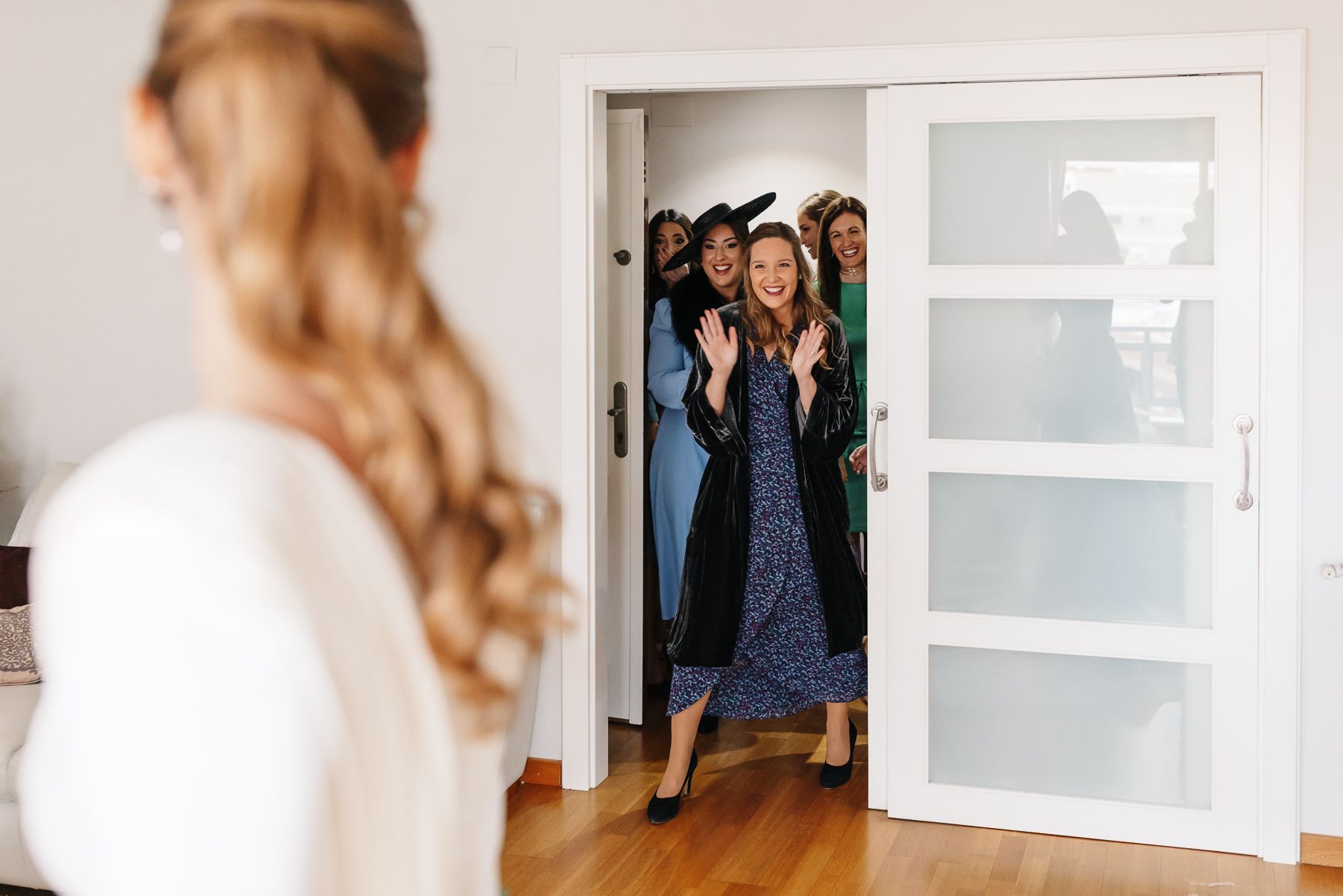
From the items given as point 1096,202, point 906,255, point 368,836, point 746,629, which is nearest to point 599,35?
point 906,255

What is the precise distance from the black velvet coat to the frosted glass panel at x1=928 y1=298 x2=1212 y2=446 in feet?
1.01

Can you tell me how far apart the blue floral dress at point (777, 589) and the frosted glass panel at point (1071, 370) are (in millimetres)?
441

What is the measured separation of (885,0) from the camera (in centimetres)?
312

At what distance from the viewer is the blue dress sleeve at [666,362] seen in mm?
3859

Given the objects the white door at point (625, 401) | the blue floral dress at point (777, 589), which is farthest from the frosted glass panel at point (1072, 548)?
the white door at point (625, 401)

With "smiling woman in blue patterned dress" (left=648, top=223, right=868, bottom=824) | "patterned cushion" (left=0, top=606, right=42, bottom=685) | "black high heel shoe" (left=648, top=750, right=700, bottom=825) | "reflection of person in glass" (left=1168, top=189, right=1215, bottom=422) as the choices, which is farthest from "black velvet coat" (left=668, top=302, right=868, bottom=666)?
"patterned cushion" (left=0, top=606, right=42, bottom=685)

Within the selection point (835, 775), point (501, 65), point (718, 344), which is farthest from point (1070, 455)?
point (501, 65)

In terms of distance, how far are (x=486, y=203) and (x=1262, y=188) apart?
76.6 inches

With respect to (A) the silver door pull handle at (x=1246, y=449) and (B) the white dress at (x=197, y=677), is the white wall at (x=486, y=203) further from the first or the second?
(B) the white dress at (x=197, y=677)

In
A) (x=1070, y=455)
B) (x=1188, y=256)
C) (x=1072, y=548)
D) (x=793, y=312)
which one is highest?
(x=1188, y=256)

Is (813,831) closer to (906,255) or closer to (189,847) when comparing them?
(906,255)

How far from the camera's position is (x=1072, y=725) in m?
3.23

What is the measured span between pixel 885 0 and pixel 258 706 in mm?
2989

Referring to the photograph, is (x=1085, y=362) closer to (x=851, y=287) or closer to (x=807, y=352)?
(x=807, y=352)
